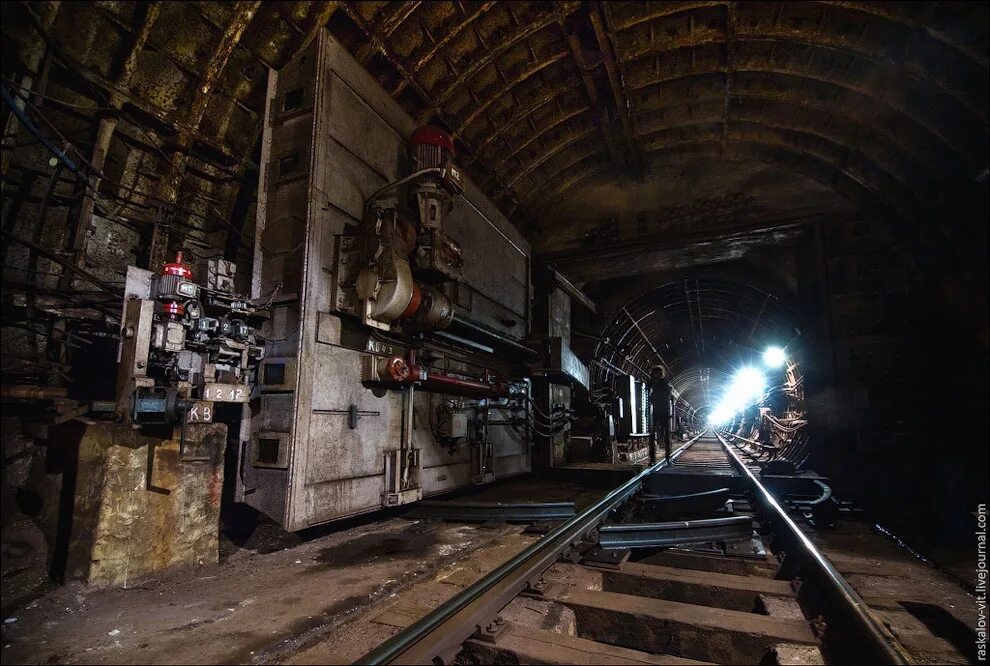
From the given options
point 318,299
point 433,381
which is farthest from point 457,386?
point 318,299

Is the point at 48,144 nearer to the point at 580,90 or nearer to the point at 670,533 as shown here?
the point at 670,533

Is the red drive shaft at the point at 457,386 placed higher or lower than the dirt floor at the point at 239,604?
higher

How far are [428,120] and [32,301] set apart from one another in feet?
18.0

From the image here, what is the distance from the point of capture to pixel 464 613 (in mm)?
2748

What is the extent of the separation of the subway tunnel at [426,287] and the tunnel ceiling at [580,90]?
5 centimetres

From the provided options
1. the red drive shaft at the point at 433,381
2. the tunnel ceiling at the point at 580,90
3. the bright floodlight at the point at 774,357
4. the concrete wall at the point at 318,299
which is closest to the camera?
the concrete wall at the point at 318,299

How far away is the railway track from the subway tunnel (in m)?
0.05

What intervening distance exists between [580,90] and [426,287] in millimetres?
4738

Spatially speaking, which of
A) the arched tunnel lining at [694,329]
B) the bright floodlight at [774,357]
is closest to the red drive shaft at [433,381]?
the arched tunnel lining at [694,329]

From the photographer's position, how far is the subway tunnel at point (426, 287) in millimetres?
3326

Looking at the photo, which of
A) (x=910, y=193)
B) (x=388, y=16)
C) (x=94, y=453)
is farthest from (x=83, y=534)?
(x=910, y=193)

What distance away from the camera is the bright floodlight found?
51.1 ft

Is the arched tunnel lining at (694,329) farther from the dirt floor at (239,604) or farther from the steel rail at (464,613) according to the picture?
the dirt floor at (239,604)

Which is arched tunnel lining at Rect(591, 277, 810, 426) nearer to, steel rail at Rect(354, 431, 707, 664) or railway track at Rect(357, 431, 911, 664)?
railway track at Rect(357, 431, 911, 664)
